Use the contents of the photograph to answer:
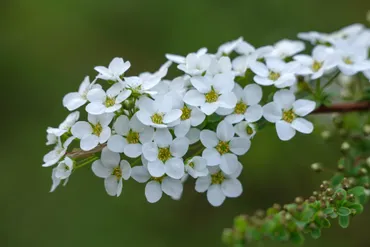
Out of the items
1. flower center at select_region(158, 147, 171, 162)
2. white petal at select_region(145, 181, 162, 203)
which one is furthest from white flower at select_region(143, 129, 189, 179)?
white petal at select_region(145, 181, 162, 203)

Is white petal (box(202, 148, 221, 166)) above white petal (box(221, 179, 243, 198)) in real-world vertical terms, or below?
above

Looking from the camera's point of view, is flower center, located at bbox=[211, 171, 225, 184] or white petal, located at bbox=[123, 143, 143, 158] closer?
white petal, located at bbox=[123, 143, 143, 158]

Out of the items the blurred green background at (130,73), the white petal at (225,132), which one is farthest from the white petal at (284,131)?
the blurred green background at (130,73)

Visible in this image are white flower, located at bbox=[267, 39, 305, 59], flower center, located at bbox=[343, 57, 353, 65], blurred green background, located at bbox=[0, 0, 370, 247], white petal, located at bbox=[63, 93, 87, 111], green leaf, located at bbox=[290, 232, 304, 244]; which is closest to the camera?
green leaf, located at bbox=[290, 232, 304, 244]

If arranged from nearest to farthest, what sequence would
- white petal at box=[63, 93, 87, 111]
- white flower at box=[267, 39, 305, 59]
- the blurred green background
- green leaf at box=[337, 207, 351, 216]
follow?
1. green leaf at box=[337, 207, 351, 216]
2. white petal at box=[63, 93, 87, 111]
3. white flower at box=[267, 39, 305, 59]
4. the blurred green background

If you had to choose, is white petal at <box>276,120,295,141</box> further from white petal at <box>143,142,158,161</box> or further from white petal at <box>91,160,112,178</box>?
white petal at <box>91,160,112,178</box>

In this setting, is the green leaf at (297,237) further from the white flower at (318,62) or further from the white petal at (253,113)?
the white flower at (318,62)

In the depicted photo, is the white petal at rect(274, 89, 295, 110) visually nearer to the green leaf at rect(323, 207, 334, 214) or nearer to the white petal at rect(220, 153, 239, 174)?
the white petal at rect(220, 153, 239, 174)

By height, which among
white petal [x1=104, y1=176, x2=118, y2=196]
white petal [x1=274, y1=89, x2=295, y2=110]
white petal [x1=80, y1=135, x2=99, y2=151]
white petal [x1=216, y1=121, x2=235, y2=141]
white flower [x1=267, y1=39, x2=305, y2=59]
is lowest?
white petal [x1=104, y1=176, x2=118, y2=196]
